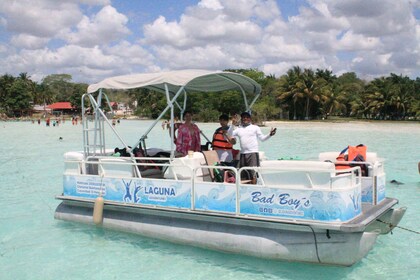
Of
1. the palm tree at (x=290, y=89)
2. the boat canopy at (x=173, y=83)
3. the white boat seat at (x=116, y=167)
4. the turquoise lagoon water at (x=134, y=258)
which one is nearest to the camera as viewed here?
the turquoise lagoon water at (x=134, y=258)

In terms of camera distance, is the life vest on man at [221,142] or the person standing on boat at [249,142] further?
the life vest on man at [221,142]

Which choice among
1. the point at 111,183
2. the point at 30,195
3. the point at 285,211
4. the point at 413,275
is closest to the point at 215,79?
the point at 111,183

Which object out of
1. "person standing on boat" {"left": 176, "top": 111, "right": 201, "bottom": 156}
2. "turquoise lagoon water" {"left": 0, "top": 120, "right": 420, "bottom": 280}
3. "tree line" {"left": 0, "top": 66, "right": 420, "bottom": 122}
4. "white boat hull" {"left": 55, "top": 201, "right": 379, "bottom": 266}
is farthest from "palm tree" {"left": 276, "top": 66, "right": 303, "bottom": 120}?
"white boat hull" {"left": 55, "top": 201, "right": 379, "bottom": 266}

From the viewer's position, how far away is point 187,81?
711 centimetres

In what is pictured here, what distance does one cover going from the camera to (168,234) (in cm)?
708

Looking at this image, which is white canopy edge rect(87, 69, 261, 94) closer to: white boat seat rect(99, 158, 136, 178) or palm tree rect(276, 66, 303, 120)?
white boat seat rect(99, 158, 136, 178)

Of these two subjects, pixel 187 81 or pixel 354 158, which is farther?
pixel 354 158

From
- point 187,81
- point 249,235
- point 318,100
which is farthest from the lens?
point 318,100

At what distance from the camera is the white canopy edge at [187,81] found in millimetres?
7301

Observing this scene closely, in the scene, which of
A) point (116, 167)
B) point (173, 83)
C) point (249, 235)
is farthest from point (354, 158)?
point (116, 167)

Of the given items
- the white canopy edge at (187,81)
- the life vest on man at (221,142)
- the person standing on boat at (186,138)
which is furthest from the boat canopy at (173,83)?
the life vest on man at (221,142)

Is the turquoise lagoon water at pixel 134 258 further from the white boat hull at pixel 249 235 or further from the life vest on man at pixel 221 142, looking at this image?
the life vest on man at pixel 221 142

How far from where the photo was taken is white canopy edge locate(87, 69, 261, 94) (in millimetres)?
7301

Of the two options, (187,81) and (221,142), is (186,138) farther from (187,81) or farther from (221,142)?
(187,81)
